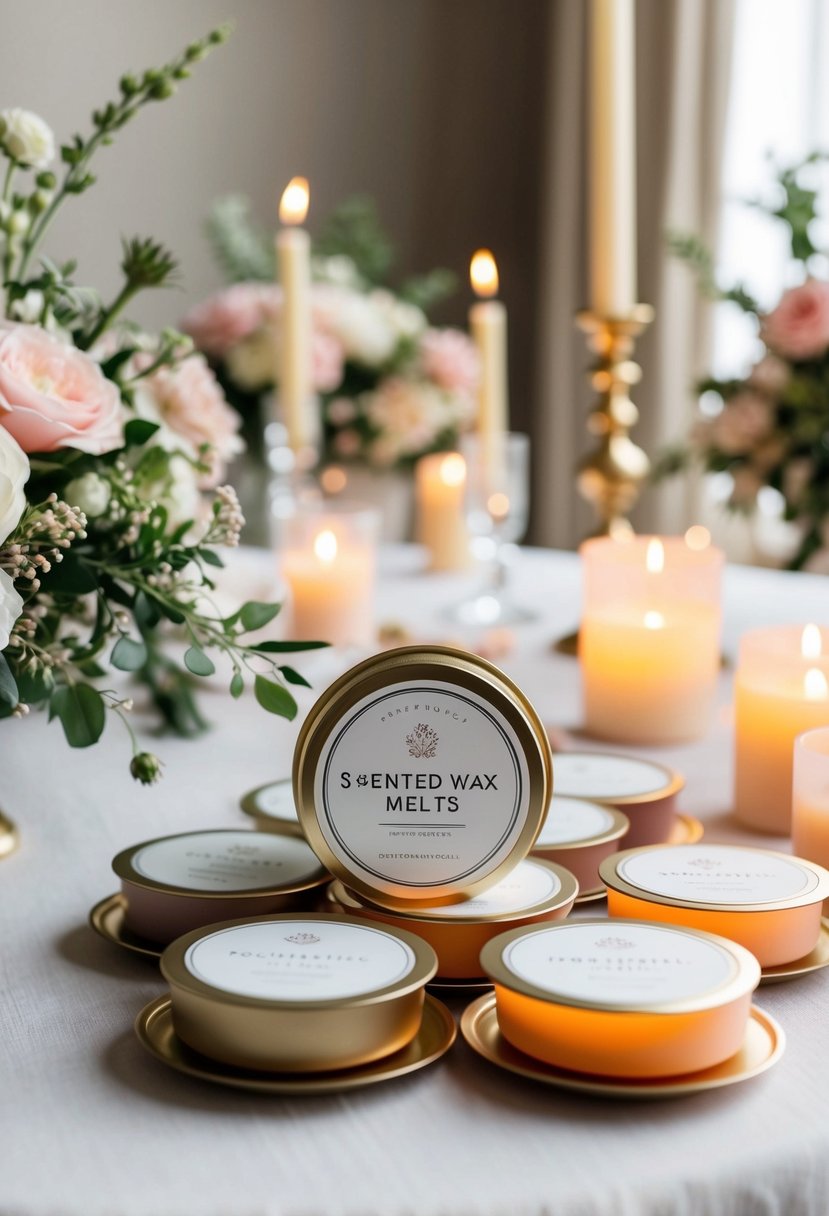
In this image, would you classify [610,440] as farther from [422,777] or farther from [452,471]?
[422,777]

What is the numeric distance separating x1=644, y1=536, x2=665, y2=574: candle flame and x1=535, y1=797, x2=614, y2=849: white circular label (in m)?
0.38

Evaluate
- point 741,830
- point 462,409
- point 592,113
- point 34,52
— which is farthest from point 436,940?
point 34,52

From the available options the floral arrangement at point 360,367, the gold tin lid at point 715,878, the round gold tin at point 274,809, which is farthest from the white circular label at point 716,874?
the floral arrangement at point 360,367

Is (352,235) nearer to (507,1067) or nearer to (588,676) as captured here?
(588,676)

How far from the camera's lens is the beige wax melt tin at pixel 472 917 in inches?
26.0

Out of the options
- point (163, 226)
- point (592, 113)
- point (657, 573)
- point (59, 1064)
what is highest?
point (163, 226)

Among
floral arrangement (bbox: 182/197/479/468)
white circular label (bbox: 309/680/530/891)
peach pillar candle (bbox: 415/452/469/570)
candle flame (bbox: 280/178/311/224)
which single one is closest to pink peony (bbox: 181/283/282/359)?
floral arrangement (bbox: 182/197/479/468)

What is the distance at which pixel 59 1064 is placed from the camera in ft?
2.01

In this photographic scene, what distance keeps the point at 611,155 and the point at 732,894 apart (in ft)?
2.91

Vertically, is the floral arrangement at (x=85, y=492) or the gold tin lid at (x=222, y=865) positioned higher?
the floral arrangement at (x=85, y=492)

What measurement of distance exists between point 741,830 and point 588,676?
0.86 feet

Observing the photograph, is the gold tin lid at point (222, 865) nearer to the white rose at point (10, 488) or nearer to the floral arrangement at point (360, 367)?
the white rose at point (10, 488)

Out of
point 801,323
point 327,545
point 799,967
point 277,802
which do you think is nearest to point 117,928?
point 277,802

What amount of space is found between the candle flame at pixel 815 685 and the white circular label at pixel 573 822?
0.20 metres
